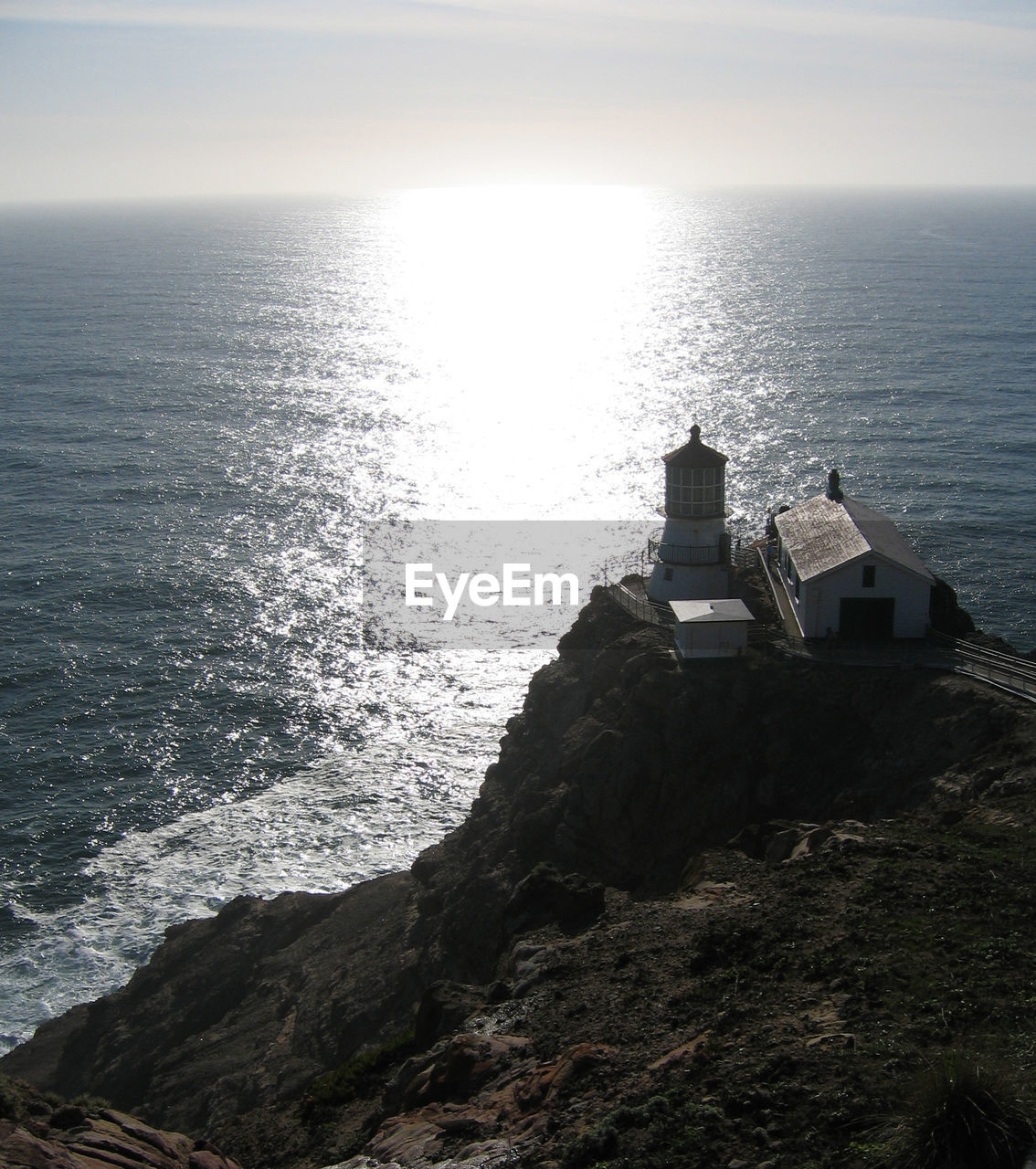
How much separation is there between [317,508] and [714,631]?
48.4 metres

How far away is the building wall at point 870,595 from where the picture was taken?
110 feet

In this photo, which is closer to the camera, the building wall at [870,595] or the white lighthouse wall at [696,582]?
the building wall at [870,595]

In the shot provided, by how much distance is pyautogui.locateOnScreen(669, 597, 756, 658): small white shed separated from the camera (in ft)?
111

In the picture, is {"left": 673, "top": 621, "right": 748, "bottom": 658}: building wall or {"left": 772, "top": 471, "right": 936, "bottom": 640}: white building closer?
{"left": 772, "top": 471, "right": 936, "bottom": 640}: white building

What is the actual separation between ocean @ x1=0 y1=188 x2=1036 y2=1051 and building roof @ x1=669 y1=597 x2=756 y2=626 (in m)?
16.1

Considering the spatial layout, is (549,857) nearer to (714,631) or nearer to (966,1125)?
(714,631)

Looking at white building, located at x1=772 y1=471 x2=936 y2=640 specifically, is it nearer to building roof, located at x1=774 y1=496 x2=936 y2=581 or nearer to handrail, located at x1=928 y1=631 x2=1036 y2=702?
building roof, located at x1=774 y1=496 x2=936 y2=581

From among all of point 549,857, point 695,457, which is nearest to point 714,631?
point 695,457

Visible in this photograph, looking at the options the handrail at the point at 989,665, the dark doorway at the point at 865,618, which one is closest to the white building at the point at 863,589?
the dark doorway at the point at 865,618

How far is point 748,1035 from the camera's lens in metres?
16.9

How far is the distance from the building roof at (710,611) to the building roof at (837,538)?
231cm

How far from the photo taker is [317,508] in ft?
253

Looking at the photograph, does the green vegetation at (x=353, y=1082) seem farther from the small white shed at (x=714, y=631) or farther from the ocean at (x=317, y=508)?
the ocean at (x=317, y=508)

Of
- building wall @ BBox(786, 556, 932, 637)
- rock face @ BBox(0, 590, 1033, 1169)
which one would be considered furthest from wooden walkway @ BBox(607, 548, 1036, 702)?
rock face @ BBox(0, 590, 1033, 1169)
